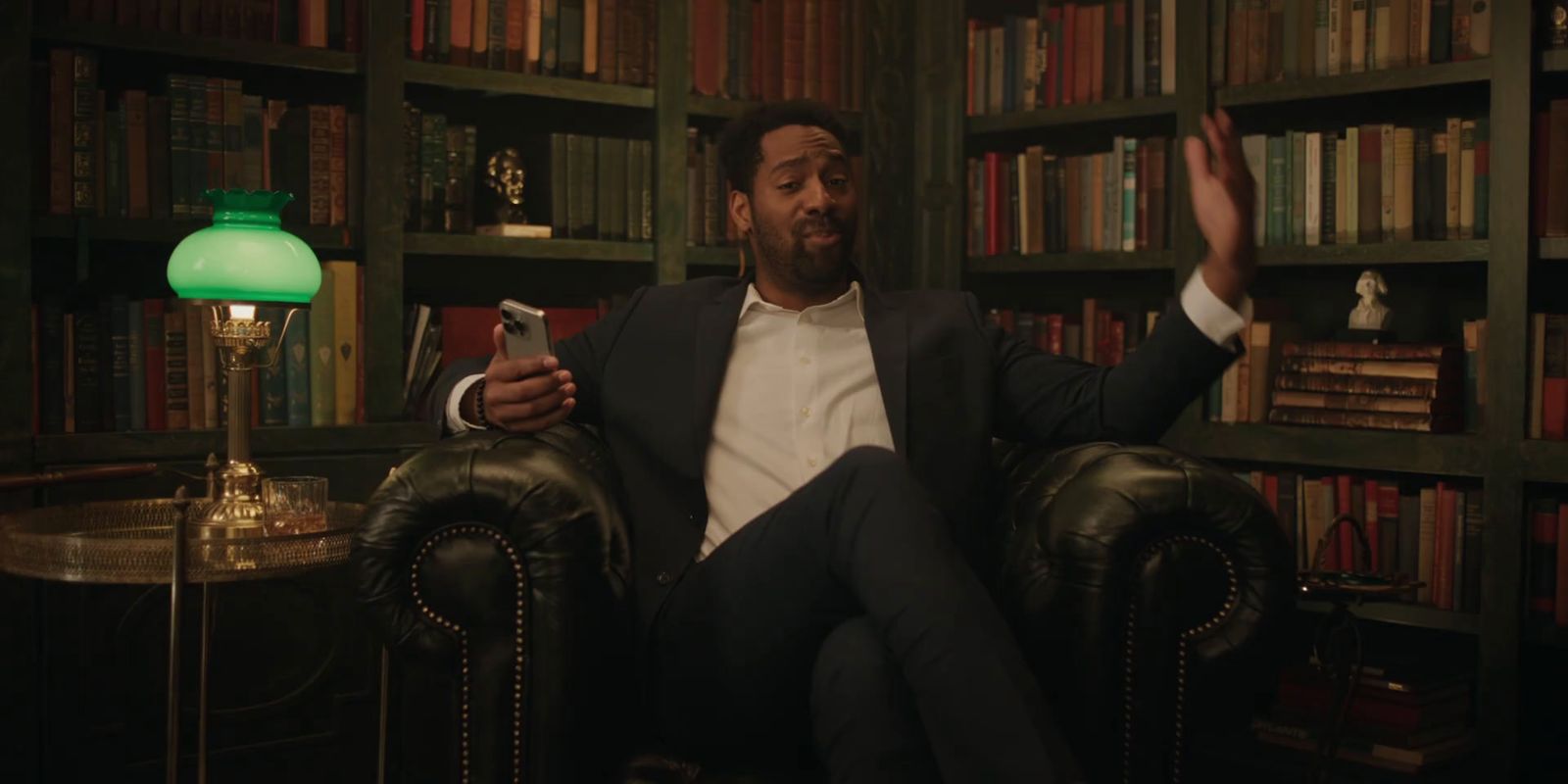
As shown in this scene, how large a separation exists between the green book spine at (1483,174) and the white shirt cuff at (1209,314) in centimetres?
110

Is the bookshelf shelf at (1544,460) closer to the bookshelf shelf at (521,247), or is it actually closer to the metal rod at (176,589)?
the bookshelf shelf at (521,247)

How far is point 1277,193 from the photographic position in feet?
9.71

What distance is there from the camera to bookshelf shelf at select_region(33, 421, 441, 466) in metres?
2.56

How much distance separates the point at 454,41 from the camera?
3008mm

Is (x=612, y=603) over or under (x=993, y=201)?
under

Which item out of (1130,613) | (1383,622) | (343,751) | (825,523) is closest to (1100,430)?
(1130,613)

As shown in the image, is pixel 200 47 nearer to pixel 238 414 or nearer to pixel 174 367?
pixel 174 367

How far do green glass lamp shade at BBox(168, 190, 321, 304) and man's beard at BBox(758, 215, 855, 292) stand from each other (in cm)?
68

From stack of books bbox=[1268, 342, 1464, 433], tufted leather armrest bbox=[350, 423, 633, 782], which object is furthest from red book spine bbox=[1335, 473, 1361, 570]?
tufted leather armrest bbox=[350, 423, 633, 782]

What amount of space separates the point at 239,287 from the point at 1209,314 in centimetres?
130

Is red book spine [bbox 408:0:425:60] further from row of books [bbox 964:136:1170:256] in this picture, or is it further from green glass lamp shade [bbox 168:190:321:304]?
row of books [bbox 964:136:1170:256]

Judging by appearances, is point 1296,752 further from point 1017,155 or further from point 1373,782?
point 1017,155

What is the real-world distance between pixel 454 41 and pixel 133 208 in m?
0.72

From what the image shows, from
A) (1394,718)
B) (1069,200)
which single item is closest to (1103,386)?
(1394,718)
